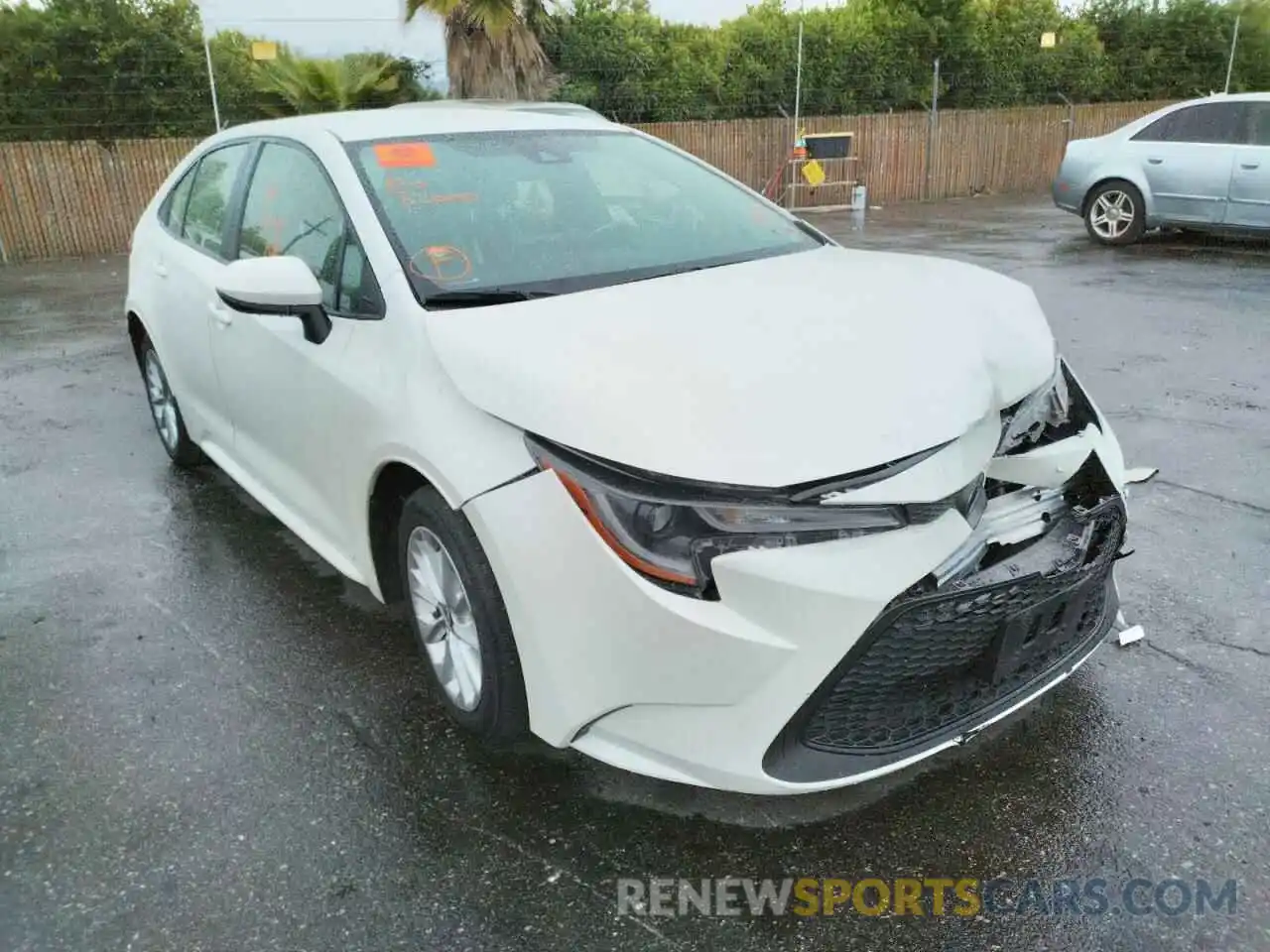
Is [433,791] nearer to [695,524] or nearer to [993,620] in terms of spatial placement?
[695,524]

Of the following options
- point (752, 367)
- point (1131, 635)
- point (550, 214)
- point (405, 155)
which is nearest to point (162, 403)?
point (405, 155)

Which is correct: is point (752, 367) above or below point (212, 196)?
below

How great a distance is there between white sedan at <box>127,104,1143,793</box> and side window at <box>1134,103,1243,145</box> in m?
8.92

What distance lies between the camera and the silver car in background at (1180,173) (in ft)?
33.5

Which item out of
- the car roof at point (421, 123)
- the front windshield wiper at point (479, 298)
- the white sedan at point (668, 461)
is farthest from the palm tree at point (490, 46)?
the front windshield wiper at point (479, 298)

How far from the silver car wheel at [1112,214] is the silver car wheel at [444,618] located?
1053 centimetres

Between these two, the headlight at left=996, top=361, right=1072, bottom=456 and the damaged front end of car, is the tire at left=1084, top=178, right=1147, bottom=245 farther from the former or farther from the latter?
the damaged front end of car

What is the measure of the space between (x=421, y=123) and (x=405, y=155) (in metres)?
0.30

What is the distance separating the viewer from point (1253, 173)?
10125 mm

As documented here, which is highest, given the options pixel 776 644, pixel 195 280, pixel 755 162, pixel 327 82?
pixel 327 82

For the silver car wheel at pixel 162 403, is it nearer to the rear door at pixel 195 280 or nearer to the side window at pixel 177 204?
the rear door at pixel 195 280

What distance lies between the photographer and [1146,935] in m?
2.18

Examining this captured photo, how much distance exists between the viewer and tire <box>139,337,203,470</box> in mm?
4891

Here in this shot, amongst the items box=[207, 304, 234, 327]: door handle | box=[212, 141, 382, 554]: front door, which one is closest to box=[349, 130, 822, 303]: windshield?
box=[212, 141, 382, 554]: front door
